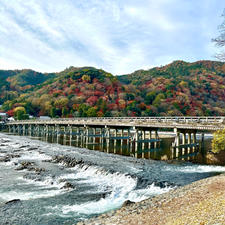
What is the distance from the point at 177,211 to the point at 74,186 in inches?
333

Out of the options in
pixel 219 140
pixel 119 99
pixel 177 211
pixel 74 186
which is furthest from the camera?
pixel 119 99

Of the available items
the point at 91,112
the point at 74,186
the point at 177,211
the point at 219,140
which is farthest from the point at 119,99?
the point at 177,211

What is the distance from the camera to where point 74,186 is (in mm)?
15102

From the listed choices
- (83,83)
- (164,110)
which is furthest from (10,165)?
(83,83)

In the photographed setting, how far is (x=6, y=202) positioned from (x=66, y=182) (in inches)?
178

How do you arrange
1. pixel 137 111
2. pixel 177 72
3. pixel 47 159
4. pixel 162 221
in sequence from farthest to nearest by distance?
1. pixel 177 72
2. pixel 137 111
3. pixel 47 159
4. pixel 162 221

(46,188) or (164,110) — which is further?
(164,110)

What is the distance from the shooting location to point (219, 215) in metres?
7.46

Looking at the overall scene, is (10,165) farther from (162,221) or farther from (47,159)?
(162,221)

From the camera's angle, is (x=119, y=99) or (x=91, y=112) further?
(x=119, y=99)

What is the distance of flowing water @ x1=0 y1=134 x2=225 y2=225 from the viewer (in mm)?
10781

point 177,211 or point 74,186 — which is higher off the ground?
point 177,211

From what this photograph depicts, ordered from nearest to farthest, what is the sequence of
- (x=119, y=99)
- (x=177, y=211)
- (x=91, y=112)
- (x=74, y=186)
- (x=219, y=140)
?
(x=177, y=211)
(x=74, y=186)
(x=219, y=140)
(x=91, y=112)
(x=119, y=99)

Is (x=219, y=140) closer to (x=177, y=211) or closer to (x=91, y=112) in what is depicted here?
(x=177, y=211)
